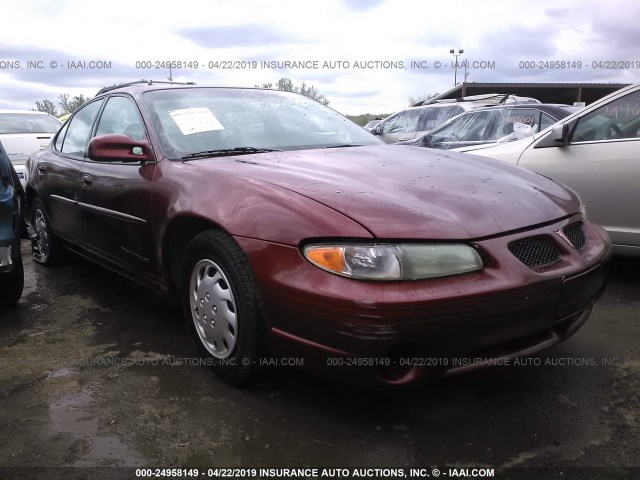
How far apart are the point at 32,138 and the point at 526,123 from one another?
6.67 meters

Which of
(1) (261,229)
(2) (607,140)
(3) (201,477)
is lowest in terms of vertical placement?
(3) (201,477)

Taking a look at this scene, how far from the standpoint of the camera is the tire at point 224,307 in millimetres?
2150

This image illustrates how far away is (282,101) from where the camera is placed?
351 cm

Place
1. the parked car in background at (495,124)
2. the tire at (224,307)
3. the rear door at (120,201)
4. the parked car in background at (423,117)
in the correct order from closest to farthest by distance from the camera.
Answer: the tire at (224,307)
the rear door at (120,201)
the parked car in background at (495,124)
the parked car in background at (423,117)

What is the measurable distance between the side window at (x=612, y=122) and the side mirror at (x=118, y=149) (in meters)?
3.02

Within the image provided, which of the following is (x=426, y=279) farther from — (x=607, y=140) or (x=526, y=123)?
(x=526, y=123)

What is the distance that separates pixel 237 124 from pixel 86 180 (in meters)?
1.15

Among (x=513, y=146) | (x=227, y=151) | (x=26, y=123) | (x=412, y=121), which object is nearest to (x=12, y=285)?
(x=227, y=151)

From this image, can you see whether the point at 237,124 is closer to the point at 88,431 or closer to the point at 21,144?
the point at 88,431

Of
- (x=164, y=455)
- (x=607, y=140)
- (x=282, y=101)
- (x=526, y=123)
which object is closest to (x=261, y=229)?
(x=164, y=455)

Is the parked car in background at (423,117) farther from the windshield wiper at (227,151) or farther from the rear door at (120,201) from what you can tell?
the windshield wiper at (227,151)

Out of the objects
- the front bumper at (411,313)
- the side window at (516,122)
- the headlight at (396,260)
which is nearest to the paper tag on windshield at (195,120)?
the front bumper at (411,313)

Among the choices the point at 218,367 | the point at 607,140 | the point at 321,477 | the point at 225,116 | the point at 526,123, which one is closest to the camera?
the point at 321,477

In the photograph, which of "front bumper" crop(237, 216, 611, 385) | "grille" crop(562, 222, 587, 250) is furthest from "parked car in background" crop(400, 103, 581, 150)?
"front bumper" crop(237, 216, 611, 385)
